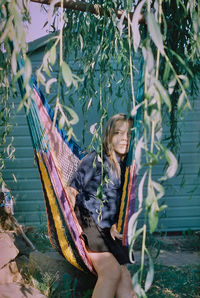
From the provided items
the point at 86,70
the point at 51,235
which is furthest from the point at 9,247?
the point at 86,70

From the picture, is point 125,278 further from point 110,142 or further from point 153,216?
point 153,216

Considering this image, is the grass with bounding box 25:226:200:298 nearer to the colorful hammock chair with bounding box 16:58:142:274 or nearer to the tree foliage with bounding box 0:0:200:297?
the colorful hammock chair with bounding box 16:58:142:274

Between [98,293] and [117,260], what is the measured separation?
0.24 metres

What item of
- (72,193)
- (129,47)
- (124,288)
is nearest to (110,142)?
(72,193)

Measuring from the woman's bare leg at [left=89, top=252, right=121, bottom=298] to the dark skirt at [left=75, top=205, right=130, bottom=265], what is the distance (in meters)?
0.04

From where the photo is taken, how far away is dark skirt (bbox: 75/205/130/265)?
178 centimetres

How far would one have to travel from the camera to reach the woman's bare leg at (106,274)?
64.3 inches

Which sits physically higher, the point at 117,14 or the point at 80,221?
the point at 117,14

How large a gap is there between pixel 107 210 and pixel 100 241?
187 millimetres

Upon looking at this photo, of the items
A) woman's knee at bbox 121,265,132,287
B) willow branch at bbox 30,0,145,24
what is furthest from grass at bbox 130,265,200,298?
willow branch at bbox 30,0,145,24

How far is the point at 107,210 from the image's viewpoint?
6.30 feet

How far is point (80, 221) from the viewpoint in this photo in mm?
1887

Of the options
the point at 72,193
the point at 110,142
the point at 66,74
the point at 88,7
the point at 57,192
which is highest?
the point at 88,7

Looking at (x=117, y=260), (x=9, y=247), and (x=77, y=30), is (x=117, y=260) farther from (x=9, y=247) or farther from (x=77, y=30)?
(x=77, y=30)
